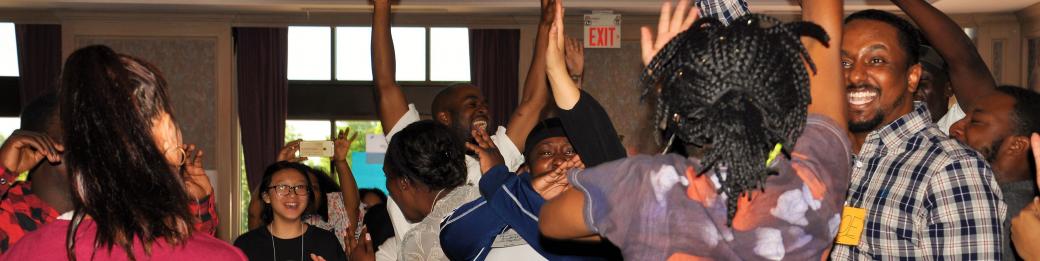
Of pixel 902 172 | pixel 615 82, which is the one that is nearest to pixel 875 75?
pixel 902 172

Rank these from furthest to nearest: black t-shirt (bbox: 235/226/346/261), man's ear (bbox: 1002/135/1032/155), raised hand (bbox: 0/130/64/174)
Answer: black t-shirt (bbox: 235/226/346/261) < man's ear (bbox: 1002/135/1032/155) < raised hand (bbox: 0/130/64/174)

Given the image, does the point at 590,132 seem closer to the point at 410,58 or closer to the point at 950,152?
the point at 950,152

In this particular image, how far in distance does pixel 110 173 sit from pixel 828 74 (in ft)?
3.61

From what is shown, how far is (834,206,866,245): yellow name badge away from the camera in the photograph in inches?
85.9

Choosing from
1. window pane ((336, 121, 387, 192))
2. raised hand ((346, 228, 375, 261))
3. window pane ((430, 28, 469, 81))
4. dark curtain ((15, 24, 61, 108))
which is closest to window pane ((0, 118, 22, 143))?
dark curtain ((15, 24, 61, 108))

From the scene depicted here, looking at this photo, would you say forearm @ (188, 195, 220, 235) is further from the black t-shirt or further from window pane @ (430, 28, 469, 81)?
Result: window pane @ (430, 28, 469, 81)

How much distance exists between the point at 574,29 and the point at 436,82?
186 cm

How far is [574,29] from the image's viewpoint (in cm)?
855

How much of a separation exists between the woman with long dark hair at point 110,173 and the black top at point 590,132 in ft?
2.50

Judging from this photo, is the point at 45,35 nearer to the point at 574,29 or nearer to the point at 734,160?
the point at 574,29

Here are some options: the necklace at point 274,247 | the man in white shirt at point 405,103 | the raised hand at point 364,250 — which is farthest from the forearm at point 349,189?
the raised hand at point 364,250

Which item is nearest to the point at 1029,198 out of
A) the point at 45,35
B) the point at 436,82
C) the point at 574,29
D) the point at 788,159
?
the point at 788,159

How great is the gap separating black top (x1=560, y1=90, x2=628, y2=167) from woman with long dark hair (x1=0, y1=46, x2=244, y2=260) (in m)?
0.76

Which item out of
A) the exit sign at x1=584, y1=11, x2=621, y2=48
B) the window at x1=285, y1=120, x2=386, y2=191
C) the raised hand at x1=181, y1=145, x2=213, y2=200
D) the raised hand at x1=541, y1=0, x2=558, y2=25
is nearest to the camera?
the raised hand at x1=181, y1=145, x2=213, y2=200
